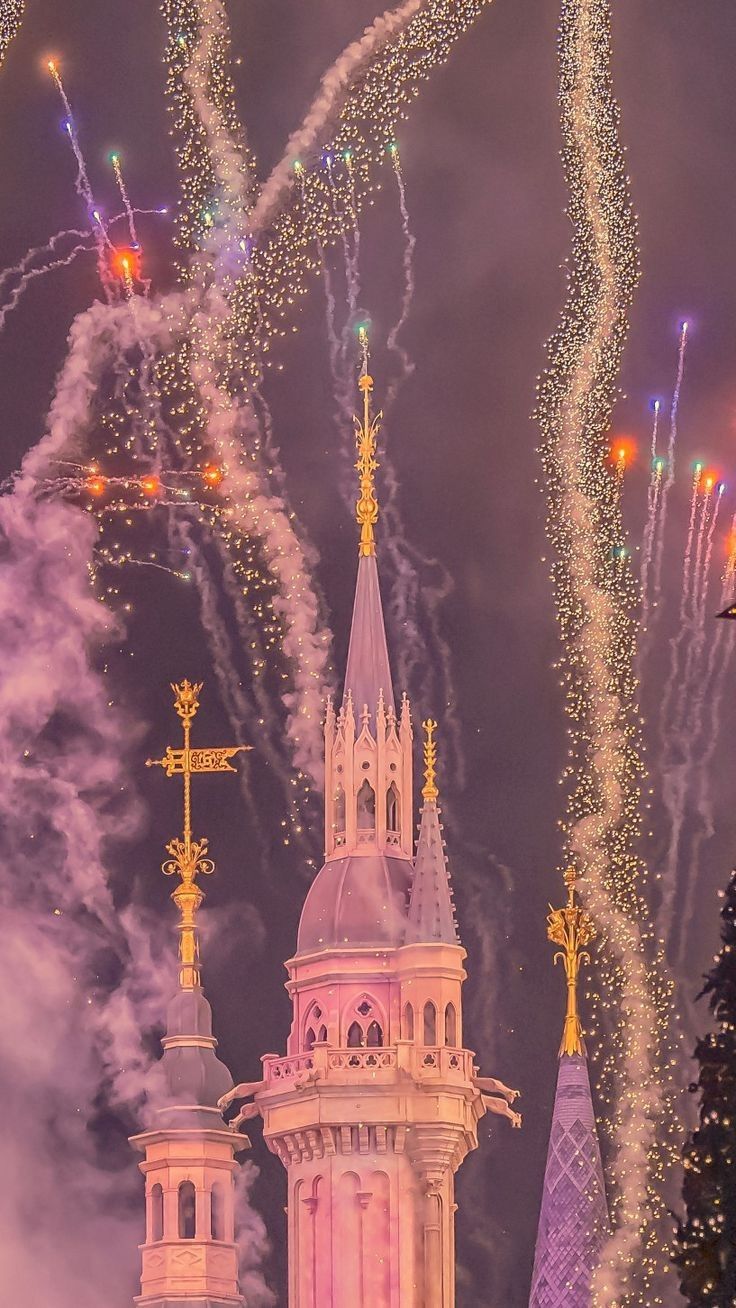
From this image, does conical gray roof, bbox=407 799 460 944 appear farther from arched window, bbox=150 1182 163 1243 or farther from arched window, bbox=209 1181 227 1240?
arched window, bbox=150 1182 163 1243

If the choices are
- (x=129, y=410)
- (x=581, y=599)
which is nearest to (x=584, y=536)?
(x=581, y=599)

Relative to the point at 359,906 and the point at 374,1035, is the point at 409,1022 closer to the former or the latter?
the point at 374,1035

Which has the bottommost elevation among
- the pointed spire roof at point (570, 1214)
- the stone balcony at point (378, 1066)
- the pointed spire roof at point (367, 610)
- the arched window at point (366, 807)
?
the pointed spire roof at point (570, 1214)

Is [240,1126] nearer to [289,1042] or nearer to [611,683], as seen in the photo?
[289,1042]

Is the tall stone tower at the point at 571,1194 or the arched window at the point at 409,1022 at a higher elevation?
the arched window at the point at 409,1022

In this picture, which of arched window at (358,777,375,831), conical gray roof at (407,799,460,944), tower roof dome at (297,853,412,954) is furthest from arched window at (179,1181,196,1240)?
arched window at (358,777,375,831)

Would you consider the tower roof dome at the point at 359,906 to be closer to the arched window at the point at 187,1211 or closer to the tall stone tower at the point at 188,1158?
the tall stone tower at the point at 188,1158

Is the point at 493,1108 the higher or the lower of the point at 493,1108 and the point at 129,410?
the lower

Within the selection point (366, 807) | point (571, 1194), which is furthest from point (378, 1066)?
point (366, 807)

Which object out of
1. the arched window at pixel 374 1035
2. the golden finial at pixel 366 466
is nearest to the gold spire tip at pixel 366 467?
the golden finial at pixel 366 466
